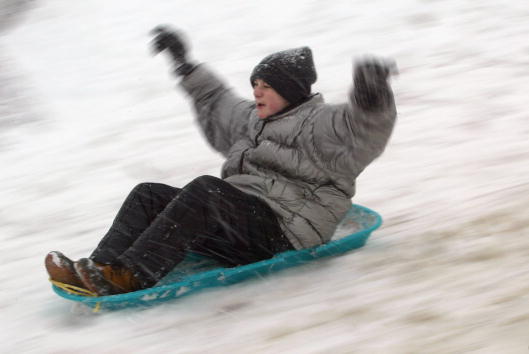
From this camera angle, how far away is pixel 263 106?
3.44 metres

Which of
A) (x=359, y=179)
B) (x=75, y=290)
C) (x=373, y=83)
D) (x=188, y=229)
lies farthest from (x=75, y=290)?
(x=359, y=179)

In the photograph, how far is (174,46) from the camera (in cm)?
388

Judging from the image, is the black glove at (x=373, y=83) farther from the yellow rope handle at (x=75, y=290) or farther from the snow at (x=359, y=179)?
the yellow rope handle at (x=75, y=290)

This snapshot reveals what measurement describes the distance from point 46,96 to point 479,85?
396 cm

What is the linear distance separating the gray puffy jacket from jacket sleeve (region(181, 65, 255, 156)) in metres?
0.34

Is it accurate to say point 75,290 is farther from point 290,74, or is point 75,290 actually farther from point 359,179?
point 359,179

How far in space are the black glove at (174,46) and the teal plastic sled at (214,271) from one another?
3.53 ft

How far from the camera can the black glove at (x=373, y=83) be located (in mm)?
2840

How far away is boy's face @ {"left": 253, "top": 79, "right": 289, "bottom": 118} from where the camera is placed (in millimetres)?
3400

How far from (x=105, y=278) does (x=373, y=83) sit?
1292 millimetres

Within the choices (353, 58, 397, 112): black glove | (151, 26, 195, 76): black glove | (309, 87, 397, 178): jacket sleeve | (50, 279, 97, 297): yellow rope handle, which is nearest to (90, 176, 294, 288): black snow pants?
(50, 279, 97, 297): yellow rope handle

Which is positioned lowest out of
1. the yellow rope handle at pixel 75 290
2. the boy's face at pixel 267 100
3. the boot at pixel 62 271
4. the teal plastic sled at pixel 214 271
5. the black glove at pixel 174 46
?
the teal plastic sled at pixel 214 271

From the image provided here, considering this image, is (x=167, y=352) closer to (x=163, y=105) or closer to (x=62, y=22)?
(x=163, y=105)

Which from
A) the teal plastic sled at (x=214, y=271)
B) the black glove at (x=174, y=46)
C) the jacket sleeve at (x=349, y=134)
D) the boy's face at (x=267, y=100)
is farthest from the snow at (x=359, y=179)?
the black glove at (x=174, y=46)
